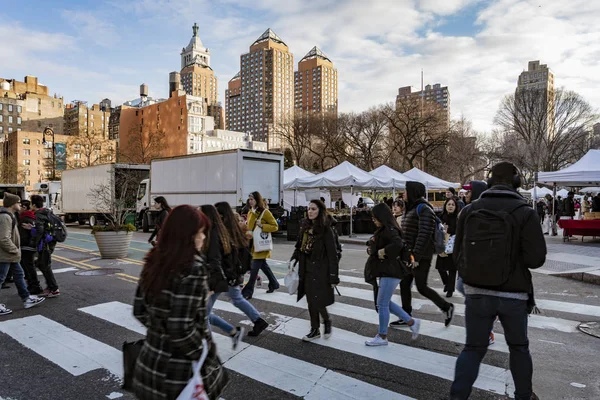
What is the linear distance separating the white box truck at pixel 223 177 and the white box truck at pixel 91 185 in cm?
313

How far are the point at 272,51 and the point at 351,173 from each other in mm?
106268

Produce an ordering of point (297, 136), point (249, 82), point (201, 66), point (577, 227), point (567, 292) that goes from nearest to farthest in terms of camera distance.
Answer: point (567, 292)
point (577, 227)
point (297, 136)
point (249, 82)
point (201, 66)

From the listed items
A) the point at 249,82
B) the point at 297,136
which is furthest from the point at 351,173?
the point at 249,82

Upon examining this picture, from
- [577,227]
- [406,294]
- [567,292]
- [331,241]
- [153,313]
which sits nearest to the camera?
[153,313]

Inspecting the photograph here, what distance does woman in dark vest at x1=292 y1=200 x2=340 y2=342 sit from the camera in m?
5.00

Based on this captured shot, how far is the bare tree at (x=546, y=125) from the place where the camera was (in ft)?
144

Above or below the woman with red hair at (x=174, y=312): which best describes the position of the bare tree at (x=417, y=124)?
above

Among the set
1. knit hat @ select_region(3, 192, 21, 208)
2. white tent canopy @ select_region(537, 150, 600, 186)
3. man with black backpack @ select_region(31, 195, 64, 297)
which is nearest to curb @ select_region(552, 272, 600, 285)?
white tent canopy @ select_region(537, 150, 600, 186)

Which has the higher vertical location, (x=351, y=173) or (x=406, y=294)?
(x=351, y=173)

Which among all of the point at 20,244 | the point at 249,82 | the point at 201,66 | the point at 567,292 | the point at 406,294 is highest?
the point at 201,66

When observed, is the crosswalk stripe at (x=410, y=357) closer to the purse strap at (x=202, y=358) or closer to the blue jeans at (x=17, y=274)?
the purse strap at (x=202, y=358)

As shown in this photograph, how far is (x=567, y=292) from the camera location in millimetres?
8414

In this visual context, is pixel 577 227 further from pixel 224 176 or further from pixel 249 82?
pixel 249 82

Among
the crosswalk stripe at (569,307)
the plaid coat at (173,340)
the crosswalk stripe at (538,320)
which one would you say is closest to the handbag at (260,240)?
the crosswalk stripe at (538,320)
